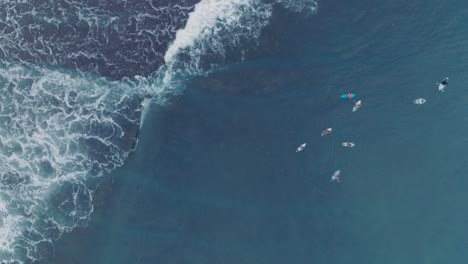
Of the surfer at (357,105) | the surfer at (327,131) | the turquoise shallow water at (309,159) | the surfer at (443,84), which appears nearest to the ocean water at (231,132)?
the turquoise shallow water at (309,159)

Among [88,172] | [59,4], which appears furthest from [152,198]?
[59,4]

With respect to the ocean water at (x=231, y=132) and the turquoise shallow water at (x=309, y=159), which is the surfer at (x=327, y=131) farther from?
the turquoise shallow water at (x=309, y=159)

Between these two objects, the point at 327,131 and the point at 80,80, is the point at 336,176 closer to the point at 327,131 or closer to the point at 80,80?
the point at 327,131

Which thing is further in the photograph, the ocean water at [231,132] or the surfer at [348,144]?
the surfer at [348,144]

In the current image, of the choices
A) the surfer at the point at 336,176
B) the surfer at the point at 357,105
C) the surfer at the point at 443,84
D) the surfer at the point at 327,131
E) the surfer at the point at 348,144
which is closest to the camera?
the surfer at the point at 336,176

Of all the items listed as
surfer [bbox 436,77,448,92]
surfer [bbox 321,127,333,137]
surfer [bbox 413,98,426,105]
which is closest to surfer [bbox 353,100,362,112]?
surfer [bbox 321,127,333,137]

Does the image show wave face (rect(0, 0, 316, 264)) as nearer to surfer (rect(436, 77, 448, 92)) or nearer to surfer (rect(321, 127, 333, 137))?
surfer (rect(321, 127, 333, 137))
